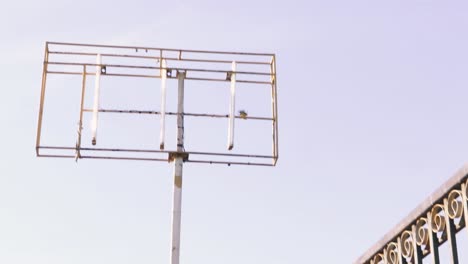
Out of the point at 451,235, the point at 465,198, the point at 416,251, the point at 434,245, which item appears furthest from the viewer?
the point at 416,251

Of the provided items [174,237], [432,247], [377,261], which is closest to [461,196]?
[432,247]

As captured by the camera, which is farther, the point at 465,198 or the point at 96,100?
the point at 96,100

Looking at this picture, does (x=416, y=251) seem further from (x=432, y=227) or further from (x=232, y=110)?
(x=232, y=110)

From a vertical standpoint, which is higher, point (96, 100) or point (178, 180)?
point (96, 100)

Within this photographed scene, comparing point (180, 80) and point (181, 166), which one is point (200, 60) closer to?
point (180, 80)

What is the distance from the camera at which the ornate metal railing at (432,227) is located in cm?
648

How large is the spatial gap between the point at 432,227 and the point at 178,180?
6.00m

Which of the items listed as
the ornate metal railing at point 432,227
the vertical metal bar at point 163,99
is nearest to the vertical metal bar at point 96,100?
the vertical metal bar at point 163,99

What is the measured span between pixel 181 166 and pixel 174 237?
1273 millimetres

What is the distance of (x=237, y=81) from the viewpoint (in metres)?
13.3

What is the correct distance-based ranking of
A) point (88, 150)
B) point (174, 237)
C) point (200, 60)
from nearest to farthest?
point (174, 237)
point (88, 150)
point (200, 60)

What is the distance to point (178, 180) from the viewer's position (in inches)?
484

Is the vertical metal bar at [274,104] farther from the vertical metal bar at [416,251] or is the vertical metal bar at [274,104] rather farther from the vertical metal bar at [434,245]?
the vertical metal bar at [434,245]

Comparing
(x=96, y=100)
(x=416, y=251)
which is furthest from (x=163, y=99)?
(x=416, y=251)
